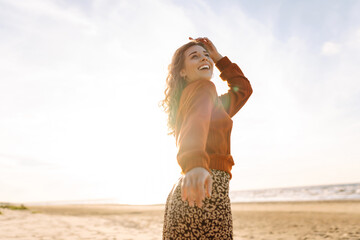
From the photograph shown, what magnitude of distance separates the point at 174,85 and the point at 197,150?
56 cm

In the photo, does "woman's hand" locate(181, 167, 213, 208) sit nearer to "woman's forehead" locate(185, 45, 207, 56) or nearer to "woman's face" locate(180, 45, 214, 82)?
"woman's face" locate(180, 45, 214, 82)

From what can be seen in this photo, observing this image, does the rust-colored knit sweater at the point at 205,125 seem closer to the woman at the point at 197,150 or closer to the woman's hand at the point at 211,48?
the woman at the point at 197,150

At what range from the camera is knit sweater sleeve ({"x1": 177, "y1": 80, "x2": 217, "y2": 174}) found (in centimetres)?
114

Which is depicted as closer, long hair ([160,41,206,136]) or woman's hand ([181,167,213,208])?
woman's hand ([181,167,213,208])

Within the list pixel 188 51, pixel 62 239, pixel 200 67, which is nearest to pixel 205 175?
pixel 200 67

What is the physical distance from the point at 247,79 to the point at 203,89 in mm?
762

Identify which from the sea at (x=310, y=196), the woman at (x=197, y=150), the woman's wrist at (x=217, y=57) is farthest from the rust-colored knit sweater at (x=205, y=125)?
the sea at (x=310, y=196)

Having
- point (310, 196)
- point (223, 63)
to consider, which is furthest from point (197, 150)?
point (310, 196)

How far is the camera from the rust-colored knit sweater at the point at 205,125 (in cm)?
116

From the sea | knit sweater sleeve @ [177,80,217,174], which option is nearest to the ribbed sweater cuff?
knit sweater sleeve @ [177,80,217,174]

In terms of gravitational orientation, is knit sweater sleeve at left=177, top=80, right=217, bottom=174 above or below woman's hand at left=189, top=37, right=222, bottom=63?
below

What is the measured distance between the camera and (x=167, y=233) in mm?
1381

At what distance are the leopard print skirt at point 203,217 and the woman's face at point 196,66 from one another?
532mm

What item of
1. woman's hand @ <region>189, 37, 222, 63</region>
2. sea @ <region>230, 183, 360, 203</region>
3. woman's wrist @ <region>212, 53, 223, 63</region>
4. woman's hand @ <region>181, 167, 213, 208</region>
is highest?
woman's hand @ <region>189, 37, 222, 63</region>
